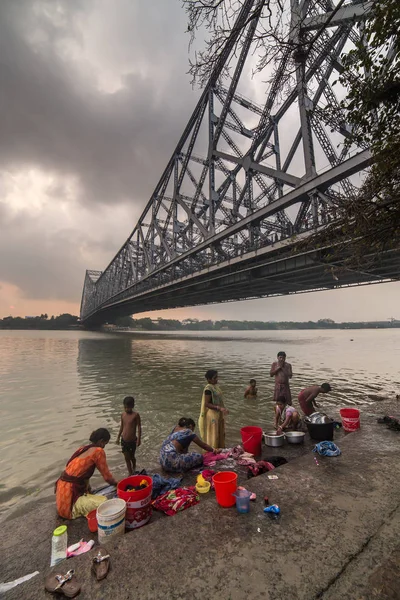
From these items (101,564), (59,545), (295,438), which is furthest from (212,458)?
(101,564)

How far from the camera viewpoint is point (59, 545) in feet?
10.3

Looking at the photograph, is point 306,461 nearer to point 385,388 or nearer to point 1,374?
point 385,388

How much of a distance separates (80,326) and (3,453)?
439 ft

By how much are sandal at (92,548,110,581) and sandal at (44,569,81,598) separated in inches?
6.4

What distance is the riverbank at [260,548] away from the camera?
2.29m

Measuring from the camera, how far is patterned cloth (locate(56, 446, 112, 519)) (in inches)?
153

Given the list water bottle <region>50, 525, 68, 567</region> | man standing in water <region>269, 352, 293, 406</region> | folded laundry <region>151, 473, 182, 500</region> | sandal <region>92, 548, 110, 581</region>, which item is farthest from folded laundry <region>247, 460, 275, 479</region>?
man standing in water <region>269, 352, 293, 406</region>

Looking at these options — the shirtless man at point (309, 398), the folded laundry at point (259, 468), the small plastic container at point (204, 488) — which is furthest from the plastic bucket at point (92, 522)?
the shirtless man at point (309, 398)

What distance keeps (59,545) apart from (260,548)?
2.31 m

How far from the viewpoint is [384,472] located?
417 cm

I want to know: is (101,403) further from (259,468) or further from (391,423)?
(391,423)

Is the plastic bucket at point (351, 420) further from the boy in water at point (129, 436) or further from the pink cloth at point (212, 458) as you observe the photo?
the boy in water at point (129, 436)

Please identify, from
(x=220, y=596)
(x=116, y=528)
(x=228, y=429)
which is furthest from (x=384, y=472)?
(x=228, y=429)

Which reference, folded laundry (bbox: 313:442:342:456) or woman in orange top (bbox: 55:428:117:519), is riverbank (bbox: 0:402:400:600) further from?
folded laundry (bbox: 313:442:342:456)
